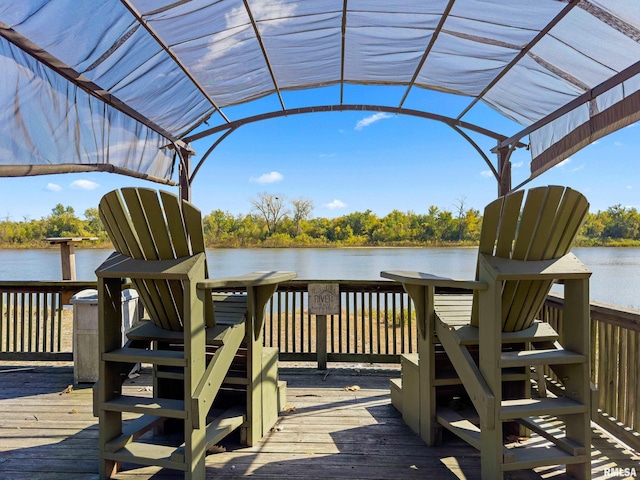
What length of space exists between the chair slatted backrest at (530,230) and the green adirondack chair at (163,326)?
1320 mm

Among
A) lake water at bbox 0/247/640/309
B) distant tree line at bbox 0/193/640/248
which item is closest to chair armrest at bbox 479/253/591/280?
lake water at bbox 0/247/640/309

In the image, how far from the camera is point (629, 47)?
8.57 ft

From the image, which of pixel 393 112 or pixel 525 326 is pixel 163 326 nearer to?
pixel 525 326

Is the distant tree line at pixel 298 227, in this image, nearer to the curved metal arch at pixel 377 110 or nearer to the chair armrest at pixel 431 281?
the curved metal arch at pixel 377 110

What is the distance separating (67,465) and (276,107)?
160 inches

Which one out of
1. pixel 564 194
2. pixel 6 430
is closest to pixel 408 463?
pixel 564 194

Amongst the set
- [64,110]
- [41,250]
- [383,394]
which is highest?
[64,110]

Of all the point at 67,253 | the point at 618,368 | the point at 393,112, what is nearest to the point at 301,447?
the point at 618,368

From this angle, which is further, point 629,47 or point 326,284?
point 326,284

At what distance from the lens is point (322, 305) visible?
402 cm

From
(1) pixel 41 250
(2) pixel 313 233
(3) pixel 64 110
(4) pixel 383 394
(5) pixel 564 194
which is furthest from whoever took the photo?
(2) pixel 313 233

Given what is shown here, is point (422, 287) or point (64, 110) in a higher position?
point (64, 110)

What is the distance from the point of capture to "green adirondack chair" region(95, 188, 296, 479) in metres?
1.95

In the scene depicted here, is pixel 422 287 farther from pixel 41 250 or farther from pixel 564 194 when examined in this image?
pixel 41 250
